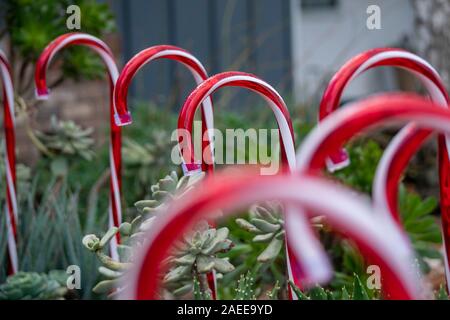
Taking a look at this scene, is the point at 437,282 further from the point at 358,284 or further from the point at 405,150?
the point at 405,150

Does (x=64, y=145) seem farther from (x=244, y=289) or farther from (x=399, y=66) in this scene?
(x=399, y=66)

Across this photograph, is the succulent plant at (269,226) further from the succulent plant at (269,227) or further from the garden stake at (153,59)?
the garden stake at (153,59)

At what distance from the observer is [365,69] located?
159 centimetres

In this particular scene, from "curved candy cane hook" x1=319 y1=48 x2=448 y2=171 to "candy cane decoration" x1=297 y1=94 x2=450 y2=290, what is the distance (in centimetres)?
50

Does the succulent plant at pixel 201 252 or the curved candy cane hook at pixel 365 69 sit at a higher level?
the curved candy cane hook at pixel 365 69

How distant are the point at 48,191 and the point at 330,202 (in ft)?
5.63

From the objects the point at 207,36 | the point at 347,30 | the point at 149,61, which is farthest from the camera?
the point at 347,30

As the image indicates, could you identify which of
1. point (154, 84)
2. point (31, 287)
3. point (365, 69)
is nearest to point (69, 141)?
point (31, 287)

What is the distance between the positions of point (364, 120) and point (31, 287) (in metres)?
1.29

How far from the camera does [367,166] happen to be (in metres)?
2.87

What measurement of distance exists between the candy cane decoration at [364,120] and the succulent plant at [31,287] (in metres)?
1.21

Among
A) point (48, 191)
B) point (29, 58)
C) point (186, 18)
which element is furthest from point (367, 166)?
point (186, 18)

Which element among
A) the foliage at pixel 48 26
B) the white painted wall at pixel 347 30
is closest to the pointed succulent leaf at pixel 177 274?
the foliage at pixel 48 26

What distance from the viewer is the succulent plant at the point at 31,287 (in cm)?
200
